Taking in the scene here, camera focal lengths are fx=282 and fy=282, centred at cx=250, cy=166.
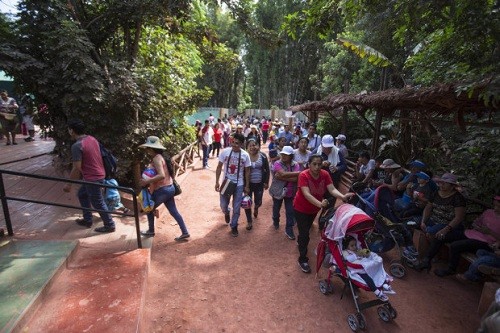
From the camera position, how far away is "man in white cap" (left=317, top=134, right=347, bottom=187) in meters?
5.88

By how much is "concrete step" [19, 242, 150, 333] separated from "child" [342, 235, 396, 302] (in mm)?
2467

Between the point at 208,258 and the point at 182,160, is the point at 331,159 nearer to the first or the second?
the point at 208,258

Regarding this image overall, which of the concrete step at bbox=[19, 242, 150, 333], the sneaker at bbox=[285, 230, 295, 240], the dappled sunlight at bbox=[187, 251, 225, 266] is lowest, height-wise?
the dappled sunlight at bbox=[187, 251, 225, 266]

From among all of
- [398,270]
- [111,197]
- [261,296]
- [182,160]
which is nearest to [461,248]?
[398,270]

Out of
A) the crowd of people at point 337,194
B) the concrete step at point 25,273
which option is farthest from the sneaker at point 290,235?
the concrete step at point 25,273

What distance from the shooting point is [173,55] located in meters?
9.40

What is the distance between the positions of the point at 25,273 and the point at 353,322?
373 centimetres

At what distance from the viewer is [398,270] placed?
14.1 ft

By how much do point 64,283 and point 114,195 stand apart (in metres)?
1.60

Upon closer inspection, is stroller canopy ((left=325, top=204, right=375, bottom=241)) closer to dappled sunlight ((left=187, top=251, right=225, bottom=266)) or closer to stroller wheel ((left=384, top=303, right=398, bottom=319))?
stroller wheel ((left=384, top=303, right=398, bottom=319))

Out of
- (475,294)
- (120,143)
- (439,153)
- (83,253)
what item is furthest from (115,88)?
(439,153)

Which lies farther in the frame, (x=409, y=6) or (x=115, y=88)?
(x=115, y=88)

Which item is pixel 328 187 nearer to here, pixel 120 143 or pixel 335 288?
pixel 335 288

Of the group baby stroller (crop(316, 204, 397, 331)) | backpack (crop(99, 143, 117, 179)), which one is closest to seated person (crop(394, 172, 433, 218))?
baby stroller (crop(316, 204, 397, 331))
